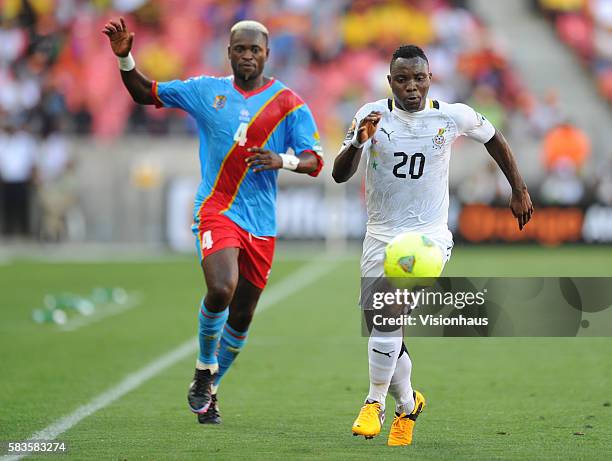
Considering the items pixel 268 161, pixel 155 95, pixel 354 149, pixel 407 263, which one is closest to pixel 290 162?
pixel 268 161

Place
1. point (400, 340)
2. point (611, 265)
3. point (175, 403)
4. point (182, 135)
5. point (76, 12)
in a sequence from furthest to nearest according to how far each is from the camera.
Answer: point (76, 12), point (182, 135), point (611, 265), point (175, 403), point (400, 340)

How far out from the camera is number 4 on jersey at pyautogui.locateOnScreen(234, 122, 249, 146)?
7938 millimetres

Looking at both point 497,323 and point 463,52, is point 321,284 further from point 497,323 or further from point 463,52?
point 463,52

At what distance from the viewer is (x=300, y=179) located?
25.4 meters

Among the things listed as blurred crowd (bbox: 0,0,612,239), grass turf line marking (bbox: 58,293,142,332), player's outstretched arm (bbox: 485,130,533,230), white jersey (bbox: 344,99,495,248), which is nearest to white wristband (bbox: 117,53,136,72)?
white jersey (bbox: 344,99,495,248)

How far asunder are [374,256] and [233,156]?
1320mm

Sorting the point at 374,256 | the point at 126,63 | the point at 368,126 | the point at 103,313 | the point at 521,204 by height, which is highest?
the point at 126,63

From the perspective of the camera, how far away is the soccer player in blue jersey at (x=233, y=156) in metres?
7.82

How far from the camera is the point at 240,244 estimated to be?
7906 mm

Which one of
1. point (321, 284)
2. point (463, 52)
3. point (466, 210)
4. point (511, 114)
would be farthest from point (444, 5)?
point (321, 284)

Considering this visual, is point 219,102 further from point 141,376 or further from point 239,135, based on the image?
point 141,376

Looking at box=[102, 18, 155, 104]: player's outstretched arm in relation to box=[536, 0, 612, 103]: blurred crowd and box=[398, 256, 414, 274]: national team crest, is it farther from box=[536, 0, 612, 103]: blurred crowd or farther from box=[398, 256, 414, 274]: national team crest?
box=[536, 0, 612, 103]: blurred crowd

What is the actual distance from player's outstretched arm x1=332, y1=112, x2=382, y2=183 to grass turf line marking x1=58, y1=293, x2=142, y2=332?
7332mm

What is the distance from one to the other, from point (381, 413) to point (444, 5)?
23302 millimetres
